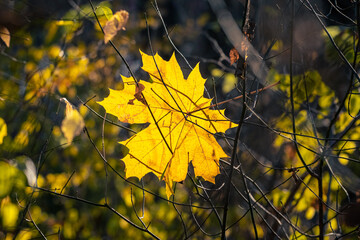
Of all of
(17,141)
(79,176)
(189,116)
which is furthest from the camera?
(79,176)

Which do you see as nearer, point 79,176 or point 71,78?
point 79,176

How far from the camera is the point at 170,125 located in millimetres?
899

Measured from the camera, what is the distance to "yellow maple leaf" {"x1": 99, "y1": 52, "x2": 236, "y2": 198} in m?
0.85

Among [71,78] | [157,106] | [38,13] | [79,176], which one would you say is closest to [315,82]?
[157,106]

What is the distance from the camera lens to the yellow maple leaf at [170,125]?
0.85 meters

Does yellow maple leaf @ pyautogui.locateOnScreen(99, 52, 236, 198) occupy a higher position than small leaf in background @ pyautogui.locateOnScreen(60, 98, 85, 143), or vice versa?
yellow maple leaf @ pyautogui.locateOnScreen(99, 52, 236, 198)

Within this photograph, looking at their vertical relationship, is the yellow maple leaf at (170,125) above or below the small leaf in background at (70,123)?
above

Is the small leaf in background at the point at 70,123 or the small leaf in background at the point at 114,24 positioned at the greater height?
the small leaf in background at the point at 114,24

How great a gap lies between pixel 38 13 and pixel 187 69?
141 cm

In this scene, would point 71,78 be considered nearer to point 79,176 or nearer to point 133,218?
point 79,176

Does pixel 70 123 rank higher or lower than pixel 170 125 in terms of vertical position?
lower

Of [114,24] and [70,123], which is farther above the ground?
[114,24]

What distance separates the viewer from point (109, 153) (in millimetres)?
2377

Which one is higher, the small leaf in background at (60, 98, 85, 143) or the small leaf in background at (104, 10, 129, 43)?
the small leaf in background at (104, 10, 129, 43)
